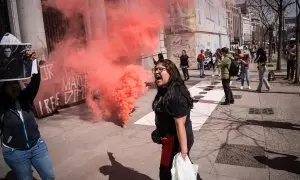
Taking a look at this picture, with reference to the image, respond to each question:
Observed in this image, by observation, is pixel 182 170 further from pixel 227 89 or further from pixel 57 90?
pixel 57 90

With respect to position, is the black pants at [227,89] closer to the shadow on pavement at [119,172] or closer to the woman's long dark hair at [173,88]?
the shadow on pavement at [119,172]

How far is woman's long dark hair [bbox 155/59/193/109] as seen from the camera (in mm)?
3070

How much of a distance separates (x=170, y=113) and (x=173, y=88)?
29 centimetres

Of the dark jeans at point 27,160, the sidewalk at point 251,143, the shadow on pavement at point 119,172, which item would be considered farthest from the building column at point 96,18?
the dark jeans at point 27,160

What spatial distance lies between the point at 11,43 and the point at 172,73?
184 cm

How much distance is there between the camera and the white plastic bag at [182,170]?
2.96 meters

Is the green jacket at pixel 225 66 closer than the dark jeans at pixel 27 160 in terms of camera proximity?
No

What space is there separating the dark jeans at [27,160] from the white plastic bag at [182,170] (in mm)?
1549

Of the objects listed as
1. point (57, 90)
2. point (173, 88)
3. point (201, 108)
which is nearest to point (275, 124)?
point (201, 108)

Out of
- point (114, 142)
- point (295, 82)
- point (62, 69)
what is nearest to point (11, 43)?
point (114, 142)

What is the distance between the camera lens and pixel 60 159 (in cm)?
573

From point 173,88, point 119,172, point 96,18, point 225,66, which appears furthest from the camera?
point 96,18

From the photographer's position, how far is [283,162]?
4969mm

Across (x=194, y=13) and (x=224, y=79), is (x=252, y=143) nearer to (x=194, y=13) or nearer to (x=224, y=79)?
(x=224, y=79)
